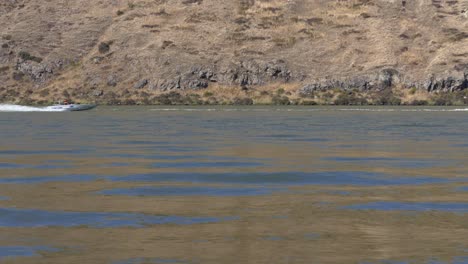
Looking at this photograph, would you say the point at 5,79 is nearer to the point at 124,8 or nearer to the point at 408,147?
the point at 124,8

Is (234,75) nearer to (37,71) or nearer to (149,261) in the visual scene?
(37,71)

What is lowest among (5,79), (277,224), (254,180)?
(5,79)

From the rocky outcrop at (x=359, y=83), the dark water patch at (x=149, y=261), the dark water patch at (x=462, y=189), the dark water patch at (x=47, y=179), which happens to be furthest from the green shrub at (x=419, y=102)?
the dark water patch at (x=149, y=261)

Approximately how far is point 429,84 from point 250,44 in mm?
20527

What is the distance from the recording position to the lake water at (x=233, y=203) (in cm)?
1159

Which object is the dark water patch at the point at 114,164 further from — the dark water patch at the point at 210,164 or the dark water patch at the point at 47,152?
the dark water patch at the point at 47,152

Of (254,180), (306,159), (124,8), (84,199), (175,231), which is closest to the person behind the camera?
(175,231)

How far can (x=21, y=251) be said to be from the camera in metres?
11.5

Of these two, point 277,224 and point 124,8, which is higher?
point 277,224

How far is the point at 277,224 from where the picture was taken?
1364 centimetres

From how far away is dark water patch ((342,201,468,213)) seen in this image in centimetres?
1509

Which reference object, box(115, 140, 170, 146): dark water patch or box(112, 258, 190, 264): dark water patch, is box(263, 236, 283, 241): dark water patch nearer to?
box(112, 258, 190, 264): dark water patch

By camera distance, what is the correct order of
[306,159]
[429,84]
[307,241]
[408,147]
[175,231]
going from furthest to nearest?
1. [429,84]
2. [408,147]
3. [306,159]
4. [175,231]
5. [307,241]

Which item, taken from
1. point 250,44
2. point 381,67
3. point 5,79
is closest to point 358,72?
point 381,67
